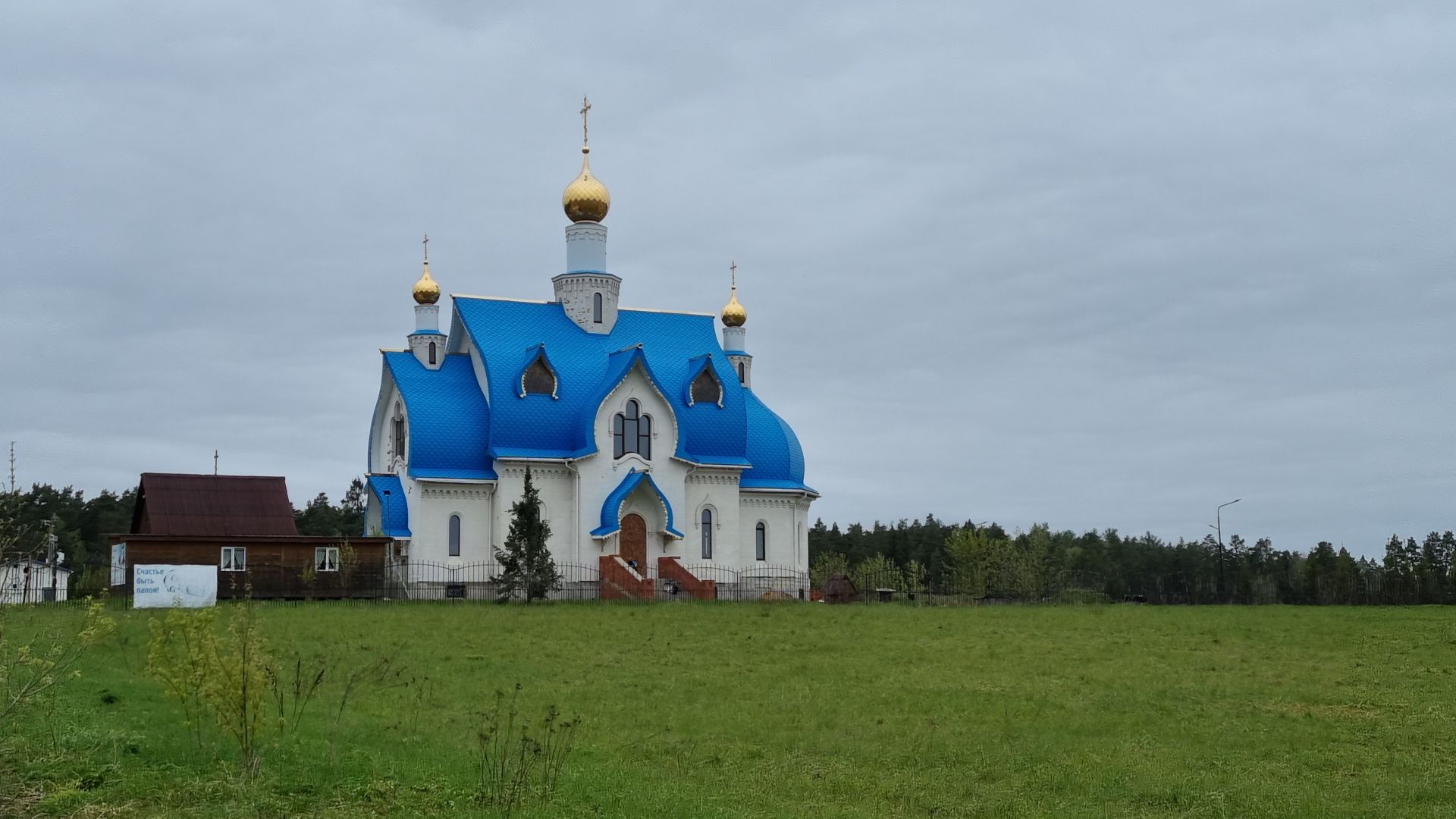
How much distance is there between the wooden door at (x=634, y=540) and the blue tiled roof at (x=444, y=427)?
3969 millimetres

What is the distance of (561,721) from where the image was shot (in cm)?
1556

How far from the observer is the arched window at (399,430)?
42.9 metres

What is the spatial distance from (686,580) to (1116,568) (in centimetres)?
4664

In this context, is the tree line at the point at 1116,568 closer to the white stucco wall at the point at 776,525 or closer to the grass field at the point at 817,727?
the white stucco wall at the point at 776,525

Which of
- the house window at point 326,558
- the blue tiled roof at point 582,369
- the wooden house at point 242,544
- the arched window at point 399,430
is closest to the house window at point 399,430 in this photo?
the arched window at point 399,430

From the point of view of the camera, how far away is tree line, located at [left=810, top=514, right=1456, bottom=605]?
44438 mm

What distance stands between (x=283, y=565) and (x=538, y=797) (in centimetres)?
2591

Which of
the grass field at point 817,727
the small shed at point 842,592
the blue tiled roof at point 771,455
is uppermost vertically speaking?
the blue tiled roof at point 771,455

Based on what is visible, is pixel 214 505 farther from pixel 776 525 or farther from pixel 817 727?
pixel 817 727

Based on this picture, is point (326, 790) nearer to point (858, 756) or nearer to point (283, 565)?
point (858, 756)

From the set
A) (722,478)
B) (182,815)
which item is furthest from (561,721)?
(722,478)

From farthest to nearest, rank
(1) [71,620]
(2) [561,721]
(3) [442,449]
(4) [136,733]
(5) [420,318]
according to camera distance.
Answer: (5) [420,318]
(3) [442,449]
(1) [71,620]
(2) [561,721]
(4) [136,733]

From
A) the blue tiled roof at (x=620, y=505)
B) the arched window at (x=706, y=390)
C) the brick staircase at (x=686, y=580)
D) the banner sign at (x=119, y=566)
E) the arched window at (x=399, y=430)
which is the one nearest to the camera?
the banner sign at (x=119, y=566)

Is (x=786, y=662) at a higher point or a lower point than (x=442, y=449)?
lower
